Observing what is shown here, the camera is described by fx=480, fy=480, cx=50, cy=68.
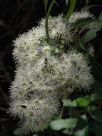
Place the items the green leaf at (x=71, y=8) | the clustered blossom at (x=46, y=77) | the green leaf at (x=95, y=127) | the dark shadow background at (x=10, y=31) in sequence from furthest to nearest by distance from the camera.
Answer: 1. the dark shadow background at (x=10, y=31)
2. the green leaf at (x=71, y=8)
3. the clustered blossom at (x=46, y=77)
4. the green leaf at (x=95, y=127)

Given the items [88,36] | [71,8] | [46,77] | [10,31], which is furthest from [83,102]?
[10,31]

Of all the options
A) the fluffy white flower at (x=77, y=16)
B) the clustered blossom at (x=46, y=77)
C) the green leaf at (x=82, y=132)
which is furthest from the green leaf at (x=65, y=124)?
the fluffy white flower at (x=77, y=16)

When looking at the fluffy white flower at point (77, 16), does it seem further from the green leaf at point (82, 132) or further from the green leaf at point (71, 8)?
the green leaf at point (82, 132)

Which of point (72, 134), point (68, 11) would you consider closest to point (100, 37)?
point (68, 11)

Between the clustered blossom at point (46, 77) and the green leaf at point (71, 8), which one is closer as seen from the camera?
the clustered blossom at point (46, 77)

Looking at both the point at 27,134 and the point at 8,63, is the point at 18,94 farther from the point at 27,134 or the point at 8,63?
the point at 8,63
